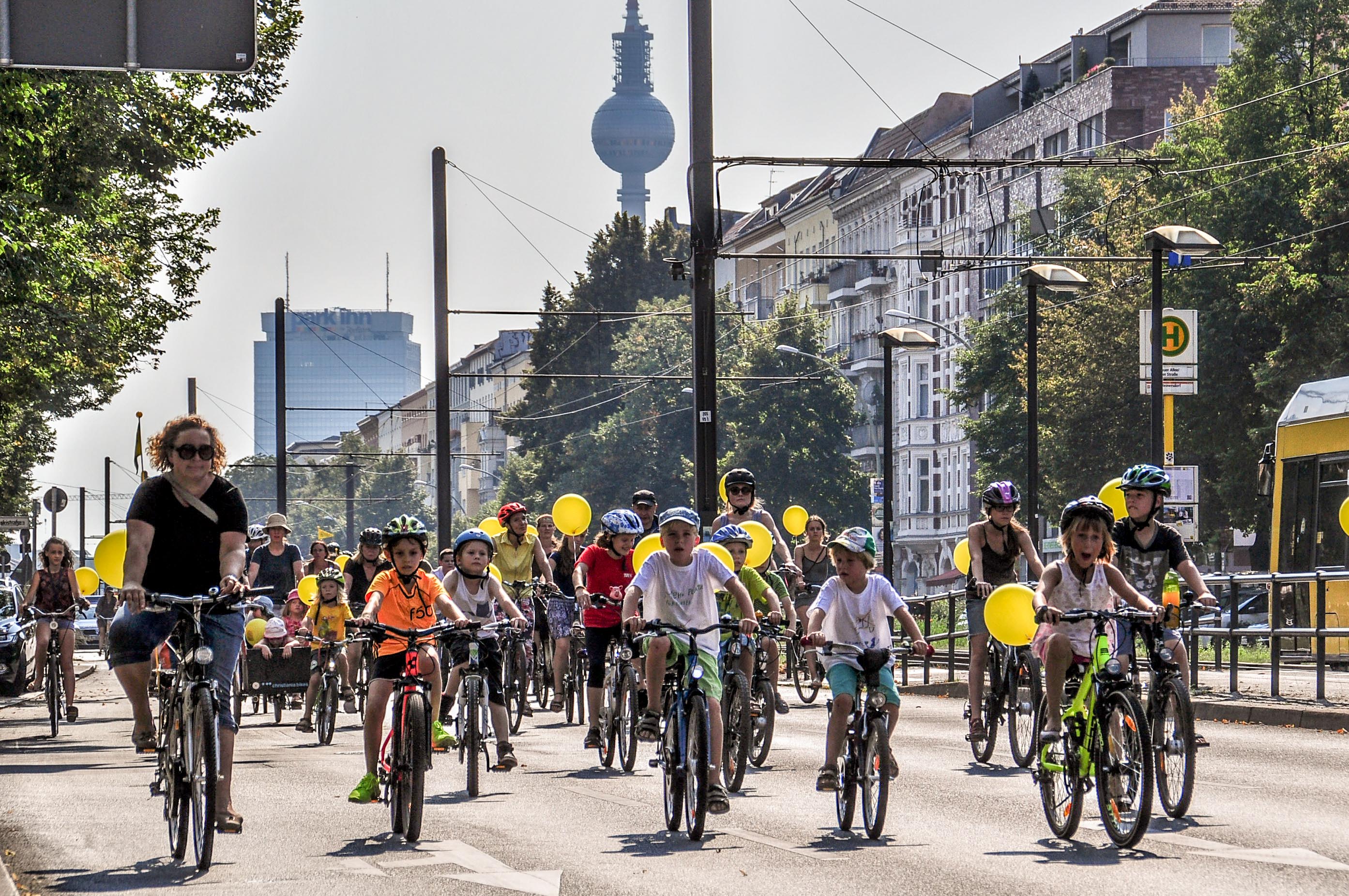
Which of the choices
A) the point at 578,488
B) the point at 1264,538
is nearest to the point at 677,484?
the point at 578,488

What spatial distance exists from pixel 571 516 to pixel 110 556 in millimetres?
7326

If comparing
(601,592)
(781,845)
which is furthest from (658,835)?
(601,592)

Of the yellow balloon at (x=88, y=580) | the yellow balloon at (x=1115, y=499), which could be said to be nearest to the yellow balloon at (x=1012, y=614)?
the yellow balloon at (x=1115, y=499)

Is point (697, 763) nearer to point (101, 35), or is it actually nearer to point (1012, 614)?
point (1012, 614)

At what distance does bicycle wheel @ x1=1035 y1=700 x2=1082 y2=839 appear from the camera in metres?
9.77

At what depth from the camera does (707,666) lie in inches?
432

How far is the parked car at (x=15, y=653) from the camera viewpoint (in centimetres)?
2183

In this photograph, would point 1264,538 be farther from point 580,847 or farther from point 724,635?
point 580,847

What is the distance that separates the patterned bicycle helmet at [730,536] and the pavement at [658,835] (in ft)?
5.01

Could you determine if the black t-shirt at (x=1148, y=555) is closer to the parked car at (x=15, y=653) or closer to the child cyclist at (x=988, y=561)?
the child cyclist at (x=988, y=561)

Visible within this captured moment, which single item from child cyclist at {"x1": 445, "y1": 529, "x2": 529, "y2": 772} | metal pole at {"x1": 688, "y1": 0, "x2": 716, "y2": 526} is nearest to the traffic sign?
metal pole at {"x1": 688, "y1": 0, "x2": 716, "y2": 526}

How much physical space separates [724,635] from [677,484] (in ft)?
225

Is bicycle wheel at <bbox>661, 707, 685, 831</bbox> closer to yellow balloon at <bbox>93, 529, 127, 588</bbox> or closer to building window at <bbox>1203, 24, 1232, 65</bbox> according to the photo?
yellow balloon at <bbox>93, 529, 127, 588</bbox>

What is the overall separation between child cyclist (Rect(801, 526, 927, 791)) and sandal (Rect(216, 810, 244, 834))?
8.76 feet
